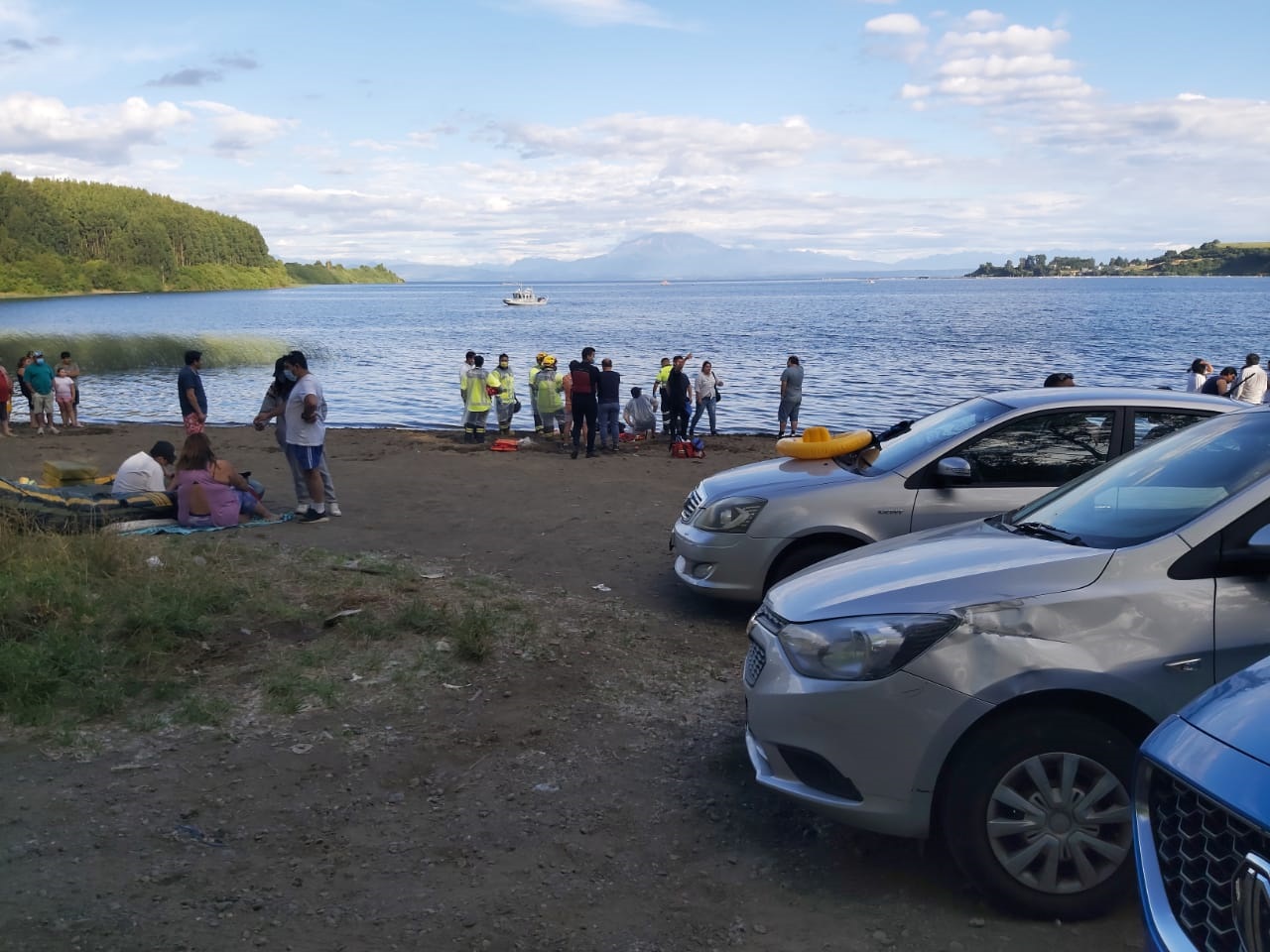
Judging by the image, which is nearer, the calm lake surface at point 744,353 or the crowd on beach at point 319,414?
the crowd on beach at point 319,414

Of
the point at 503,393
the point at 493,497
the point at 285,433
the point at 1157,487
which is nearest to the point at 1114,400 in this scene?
the point at 1157,487

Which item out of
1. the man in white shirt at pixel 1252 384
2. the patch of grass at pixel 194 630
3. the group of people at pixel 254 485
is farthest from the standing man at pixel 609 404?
the man in white shirt at pixel 1252 384

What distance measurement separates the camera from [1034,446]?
6.98 m

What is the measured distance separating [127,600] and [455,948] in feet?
14.7

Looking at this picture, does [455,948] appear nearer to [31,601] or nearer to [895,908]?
[895,908]

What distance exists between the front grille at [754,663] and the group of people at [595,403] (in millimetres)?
13270

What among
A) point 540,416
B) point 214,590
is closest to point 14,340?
point 540,416

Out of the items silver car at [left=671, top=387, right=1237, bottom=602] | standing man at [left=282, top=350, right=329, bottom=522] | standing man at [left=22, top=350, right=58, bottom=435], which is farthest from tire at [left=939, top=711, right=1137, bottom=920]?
standing man at [left=22, top=350, right=58, bottom=435]

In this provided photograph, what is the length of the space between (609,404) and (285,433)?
786cm

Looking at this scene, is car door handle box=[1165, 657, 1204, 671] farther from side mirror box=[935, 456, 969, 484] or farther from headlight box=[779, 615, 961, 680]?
side mirror box=[935, 456, 969, 484]

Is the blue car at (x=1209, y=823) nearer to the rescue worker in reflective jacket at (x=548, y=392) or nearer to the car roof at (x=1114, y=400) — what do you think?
the car roof at (x=1114, y=400)

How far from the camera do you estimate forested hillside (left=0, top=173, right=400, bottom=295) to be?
143625 millimetres

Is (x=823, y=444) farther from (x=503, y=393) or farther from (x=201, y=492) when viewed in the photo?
(x=503, y=393)

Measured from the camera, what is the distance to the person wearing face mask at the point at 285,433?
11.4 metres
